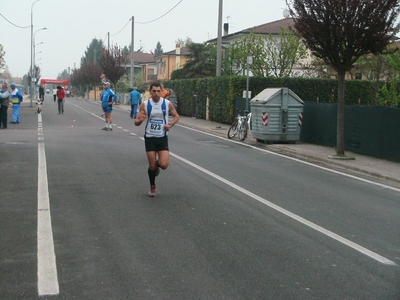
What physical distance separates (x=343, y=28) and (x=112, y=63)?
58.6 metres

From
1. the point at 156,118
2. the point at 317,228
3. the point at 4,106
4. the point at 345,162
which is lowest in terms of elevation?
the point at 345,162

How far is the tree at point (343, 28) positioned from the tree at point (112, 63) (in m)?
57.7

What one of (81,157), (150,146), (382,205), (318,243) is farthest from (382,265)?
(81,157)

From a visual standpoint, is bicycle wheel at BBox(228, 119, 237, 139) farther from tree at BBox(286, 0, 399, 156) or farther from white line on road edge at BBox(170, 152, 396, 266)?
white line on road edge at BBox(170, 152, 396, 266)

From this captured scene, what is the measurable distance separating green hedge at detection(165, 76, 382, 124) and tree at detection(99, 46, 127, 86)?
38.0 m

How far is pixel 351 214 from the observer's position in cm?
936

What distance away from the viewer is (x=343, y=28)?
16312 millimetres

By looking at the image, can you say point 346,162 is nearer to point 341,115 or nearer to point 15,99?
point 341,115

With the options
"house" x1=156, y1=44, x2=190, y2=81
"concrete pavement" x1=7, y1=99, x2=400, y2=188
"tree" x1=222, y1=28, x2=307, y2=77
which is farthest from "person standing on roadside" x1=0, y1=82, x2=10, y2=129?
"house" x1=156, y1=44, x2=190, y2=81

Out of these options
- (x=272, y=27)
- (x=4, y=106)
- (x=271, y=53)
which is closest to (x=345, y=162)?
(x=4, y=106)

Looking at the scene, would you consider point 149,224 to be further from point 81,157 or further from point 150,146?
point 81,157

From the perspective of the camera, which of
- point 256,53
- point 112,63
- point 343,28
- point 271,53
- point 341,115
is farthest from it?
point 112,63

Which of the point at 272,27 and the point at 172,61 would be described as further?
the point at 172,61

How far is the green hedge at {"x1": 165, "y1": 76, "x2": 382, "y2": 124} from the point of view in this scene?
30.3 m
